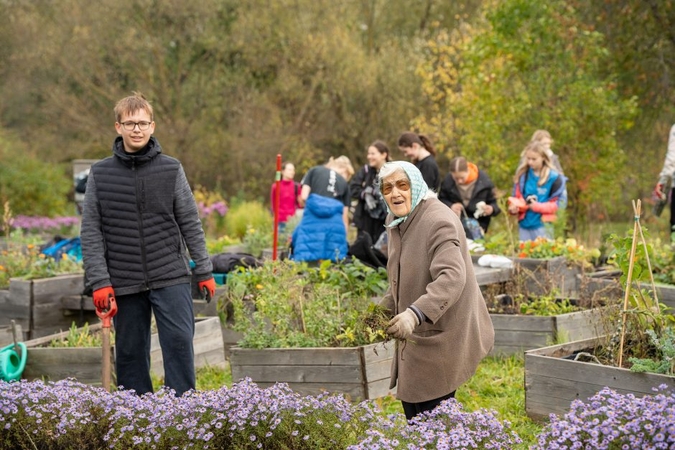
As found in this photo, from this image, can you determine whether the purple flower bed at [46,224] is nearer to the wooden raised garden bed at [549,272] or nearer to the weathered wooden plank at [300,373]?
the wooden raised garden bed at [549,272]

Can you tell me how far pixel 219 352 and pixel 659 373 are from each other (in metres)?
3.50

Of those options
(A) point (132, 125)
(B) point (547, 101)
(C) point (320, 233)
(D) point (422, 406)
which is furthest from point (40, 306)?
(B) point (547, 101)

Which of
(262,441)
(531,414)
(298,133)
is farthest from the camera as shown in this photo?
(298,133)

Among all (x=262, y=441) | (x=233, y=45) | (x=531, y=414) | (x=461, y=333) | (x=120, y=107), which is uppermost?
(x=233, y=45)

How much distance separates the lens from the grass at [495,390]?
5270 millimetres

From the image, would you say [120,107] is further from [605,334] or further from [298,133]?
[298,133]

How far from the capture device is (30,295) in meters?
8.13

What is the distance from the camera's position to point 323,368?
5598 millimetres

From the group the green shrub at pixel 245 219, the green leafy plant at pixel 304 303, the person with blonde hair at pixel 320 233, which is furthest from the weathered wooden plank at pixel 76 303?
the green shrub at pixel 245 219

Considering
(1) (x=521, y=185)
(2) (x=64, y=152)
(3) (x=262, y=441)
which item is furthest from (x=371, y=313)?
(2) (x=64, y=152)

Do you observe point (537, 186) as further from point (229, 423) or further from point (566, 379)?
point (229, 423)

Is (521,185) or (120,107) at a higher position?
(120,107)

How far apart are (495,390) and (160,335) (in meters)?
2.26

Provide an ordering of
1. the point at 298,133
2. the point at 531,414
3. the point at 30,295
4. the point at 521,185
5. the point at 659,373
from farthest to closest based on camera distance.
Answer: the point at 298,133
the point at 521,185
the point at 30,295
the point at 531,414
the point at 659,373
